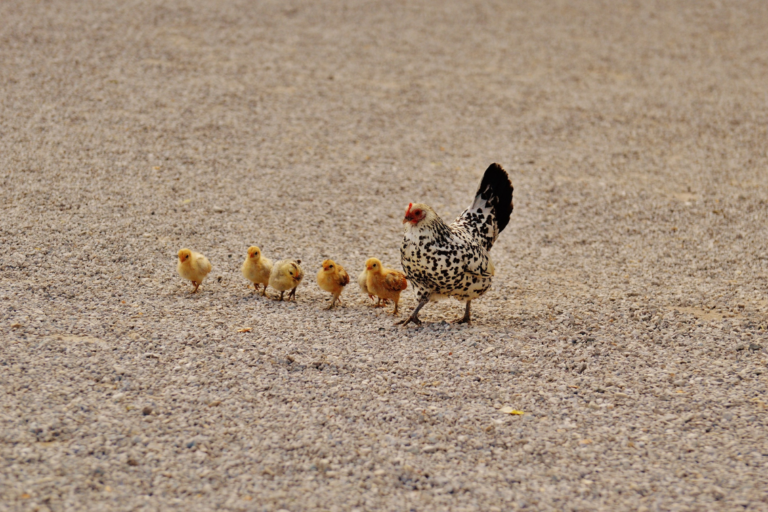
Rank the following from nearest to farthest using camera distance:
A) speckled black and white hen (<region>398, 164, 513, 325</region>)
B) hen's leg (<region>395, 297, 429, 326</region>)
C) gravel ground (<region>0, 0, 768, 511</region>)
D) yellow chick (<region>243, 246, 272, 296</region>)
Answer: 1. gravel ground (<region>0, 0, 768, 511</region>)
2. speckled black and white hen (<region>398, 164, 513, 325</region>)
3. hen's leg (<region>395, 297, 429, 326</region>)
4. yellow chick (<region>243, 246, 272, 296</region>)

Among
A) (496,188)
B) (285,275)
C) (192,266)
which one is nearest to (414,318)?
(285,275)

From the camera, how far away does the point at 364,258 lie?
661cm

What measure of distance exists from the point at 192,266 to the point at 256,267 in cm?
48

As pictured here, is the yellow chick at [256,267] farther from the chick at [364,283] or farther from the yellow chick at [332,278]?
the chick at [364,283]

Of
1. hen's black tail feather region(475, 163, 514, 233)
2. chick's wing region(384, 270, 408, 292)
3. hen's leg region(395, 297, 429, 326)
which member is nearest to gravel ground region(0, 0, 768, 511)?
hen's leg region(395, 297, 429, 326)

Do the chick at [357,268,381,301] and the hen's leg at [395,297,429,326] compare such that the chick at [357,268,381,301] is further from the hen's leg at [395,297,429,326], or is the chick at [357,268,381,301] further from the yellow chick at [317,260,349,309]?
the hen's leg at [395,297,429,326]

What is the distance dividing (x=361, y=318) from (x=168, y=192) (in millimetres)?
3066

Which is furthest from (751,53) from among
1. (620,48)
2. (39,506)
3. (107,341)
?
(39,506)

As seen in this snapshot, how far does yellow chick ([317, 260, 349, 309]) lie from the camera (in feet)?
17.9

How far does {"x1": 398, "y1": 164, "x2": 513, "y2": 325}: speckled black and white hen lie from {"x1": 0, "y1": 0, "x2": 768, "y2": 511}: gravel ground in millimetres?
301

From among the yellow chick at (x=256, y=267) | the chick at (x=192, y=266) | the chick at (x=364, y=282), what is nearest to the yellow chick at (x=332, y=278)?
the chick at (x=364, y=282)

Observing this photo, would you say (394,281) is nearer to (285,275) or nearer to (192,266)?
(285,275)

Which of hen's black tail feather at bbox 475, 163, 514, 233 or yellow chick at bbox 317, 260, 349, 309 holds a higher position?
hen's black tail feather at bbox 475, 163, 514, 233

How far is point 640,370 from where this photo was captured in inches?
185
